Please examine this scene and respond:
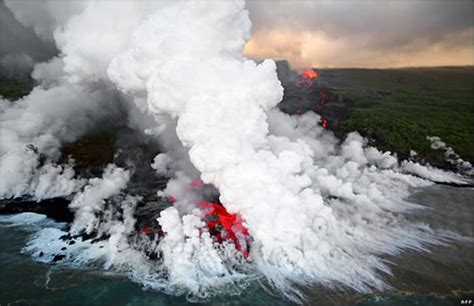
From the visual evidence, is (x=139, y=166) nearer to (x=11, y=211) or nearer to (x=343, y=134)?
(x=11, y=211)

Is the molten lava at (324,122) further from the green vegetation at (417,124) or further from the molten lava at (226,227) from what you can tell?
the molten lava at (226,227)

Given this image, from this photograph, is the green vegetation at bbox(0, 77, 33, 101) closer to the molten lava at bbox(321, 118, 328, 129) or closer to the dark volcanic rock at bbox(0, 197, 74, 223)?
the dark volcanic rock at bbox(0, 197, 74, 223)

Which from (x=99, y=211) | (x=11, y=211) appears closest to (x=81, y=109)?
(x=11, y=211)

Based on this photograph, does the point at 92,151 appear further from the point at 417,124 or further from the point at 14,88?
the point at 417,124

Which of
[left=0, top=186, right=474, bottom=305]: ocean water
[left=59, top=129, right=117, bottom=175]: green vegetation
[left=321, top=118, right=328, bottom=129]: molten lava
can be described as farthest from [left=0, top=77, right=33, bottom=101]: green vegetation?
[left=321, top=118, right=328, bottom=129]: molten lava

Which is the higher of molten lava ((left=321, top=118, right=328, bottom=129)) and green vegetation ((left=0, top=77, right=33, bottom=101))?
green vegetation ((left=0, top=77, right=33, bottom=101))
